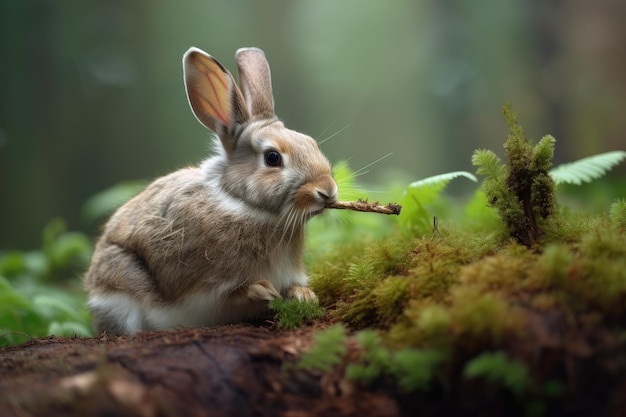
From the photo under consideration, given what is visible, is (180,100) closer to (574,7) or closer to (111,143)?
(111,143)

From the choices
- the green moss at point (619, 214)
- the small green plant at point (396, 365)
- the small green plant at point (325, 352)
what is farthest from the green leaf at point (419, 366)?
the green moss at point (619, 214)

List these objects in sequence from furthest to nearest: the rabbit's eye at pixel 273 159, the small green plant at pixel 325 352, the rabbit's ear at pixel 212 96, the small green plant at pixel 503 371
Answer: the rabbit's ear at pixel 212 96 < the rabbit's eye at pixel 273 159 < the small green plant at pixel 325 352 < the small green plant at pixel 503 371

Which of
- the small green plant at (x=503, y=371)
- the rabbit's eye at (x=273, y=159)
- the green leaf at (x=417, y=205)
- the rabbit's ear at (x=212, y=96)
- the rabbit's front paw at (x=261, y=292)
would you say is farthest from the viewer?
the green leaf at (x=417, y=205)

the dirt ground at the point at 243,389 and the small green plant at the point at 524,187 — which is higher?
the small green plant at the point at 524,187

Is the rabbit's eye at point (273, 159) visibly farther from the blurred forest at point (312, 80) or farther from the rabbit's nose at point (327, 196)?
the blurred forest at point (312, 80)

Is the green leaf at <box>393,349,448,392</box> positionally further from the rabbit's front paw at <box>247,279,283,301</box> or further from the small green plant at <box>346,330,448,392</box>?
the rabbit's front paw at <box>247,279,283,301</box>
